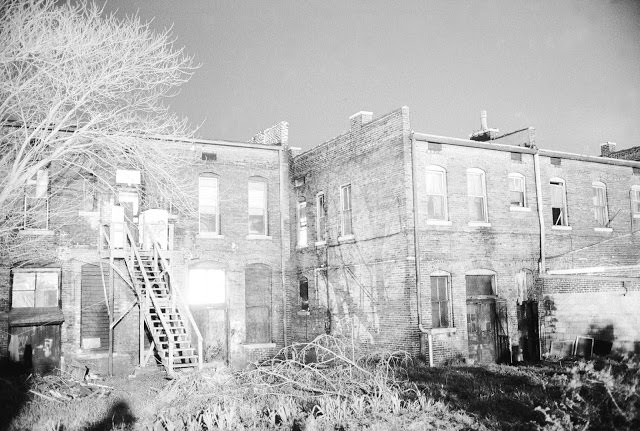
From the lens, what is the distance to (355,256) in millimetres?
19812

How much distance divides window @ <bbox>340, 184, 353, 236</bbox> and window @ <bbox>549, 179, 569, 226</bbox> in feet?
24.7

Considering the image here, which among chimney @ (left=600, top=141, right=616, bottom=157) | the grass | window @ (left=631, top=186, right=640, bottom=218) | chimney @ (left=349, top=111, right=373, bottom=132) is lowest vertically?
the grass

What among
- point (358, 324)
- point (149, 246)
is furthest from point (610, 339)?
point (149, 246)

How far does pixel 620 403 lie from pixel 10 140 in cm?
1664

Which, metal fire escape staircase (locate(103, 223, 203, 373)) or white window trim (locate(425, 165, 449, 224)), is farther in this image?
white window trim (locate(425, 165, 449, 224))

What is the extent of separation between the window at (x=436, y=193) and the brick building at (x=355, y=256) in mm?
48

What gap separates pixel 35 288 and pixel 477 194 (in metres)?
15.1

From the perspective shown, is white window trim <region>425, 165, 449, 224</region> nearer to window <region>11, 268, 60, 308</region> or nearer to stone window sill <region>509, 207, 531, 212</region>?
stone window sill <region>509, 207, 531, 212</region>

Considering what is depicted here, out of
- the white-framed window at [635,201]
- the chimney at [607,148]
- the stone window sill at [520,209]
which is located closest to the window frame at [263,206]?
the stone window sill at [520,209]

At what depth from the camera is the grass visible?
854 cm

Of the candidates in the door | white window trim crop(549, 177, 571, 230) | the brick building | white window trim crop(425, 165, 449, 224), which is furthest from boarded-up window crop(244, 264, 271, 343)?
white window trim crop(549, 177, 571, 230)

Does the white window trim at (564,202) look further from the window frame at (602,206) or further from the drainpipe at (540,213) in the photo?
the window frame at (602,206)

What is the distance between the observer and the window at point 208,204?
69.7ft

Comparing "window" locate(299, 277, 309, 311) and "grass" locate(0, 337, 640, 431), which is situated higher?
"window" locate(299, 277, 309, 311)
